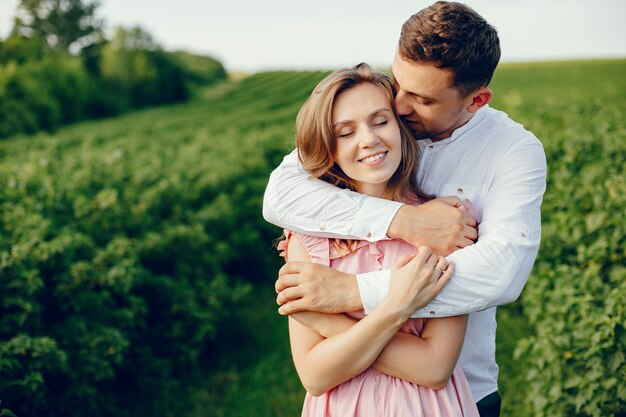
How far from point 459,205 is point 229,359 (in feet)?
13.2

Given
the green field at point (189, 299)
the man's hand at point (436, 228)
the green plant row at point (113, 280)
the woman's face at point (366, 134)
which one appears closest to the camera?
the man's hand at point (436, 228)

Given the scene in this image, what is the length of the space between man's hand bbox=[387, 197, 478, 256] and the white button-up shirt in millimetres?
45

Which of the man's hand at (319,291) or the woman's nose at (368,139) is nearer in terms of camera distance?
the man's hand at (319,291)

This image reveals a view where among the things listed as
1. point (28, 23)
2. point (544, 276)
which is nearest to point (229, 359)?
point (544, 276)

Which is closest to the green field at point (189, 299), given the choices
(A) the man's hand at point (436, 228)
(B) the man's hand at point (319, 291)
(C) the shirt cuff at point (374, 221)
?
(A) the man's hand at point (436, 228)

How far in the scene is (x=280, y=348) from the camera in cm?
573

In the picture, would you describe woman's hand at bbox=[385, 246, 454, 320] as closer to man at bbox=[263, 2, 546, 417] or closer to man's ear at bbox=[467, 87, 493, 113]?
man at bbox=[263, 2, 546, 417]

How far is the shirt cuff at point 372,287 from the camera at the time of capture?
1.88m

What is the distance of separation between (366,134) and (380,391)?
97cm

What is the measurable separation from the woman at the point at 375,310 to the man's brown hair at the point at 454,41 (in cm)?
20

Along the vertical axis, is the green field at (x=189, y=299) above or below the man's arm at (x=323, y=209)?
below

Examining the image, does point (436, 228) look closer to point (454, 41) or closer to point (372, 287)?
point (372, 287)

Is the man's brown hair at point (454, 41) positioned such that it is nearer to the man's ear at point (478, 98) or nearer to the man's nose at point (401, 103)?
the man's ear at point (478, 98)

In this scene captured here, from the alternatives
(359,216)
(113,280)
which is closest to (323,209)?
(359,216)
